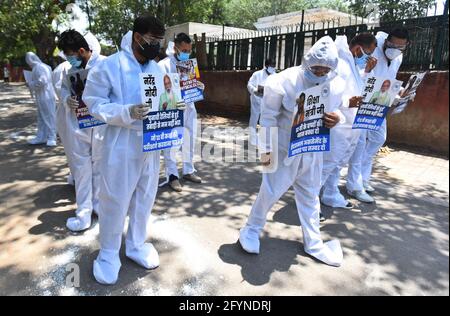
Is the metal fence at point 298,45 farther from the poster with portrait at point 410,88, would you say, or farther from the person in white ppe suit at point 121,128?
the person in white ppe suit at point 121,128

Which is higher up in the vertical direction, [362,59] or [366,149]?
[362,59]

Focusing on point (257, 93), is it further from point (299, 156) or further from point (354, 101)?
point (299, 156)

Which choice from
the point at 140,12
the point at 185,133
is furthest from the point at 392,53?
the point at 140,12

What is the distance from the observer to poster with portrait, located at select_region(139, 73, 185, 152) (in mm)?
2605

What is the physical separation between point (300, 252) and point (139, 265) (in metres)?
1.45

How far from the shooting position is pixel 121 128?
105 inches

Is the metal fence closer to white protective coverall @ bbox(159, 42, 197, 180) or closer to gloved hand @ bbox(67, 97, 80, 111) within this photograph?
white protective coverall @ bbox(159, 42, 197, 180)

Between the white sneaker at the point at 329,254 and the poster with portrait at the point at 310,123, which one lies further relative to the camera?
the white sneaker at the point at 329,254

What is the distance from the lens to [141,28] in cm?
269

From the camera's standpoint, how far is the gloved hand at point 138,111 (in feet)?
8.19

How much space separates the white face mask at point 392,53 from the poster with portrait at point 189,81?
240 centimetres

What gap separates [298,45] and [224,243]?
7.64 meters

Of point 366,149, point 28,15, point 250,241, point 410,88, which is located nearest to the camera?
point 250,241

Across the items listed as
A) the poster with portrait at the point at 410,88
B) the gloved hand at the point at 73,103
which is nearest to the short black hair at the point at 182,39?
the gloved hand at the point at 73,103
